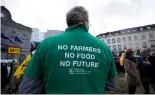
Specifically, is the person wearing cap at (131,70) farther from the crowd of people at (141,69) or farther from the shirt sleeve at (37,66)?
the shirt sleeve at (37,66)

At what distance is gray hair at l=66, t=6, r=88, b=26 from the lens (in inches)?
69.1

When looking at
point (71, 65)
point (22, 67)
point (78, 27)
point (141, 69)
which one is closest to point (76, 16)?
point (78, 27)

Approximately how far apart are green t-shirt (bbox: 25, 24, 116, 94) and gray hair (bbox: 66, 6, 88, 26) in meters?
0.09

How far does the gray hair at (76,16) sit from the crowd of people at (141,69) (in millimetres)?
4294

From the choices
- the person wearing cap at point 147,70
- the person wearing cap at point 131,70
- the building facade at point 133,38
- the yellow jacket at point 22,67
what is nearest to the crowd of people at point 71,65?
the yellow jacket at point 22,67

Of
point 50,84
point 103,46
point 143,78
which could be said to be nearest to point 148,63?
point 143,78

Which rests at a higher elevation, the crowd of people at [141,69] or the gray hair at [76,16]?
the gray hair at [76,16]

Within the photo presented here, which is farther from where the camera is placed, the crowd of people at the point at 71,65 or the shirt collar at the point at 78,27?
the shirt collar at the point at 78,27

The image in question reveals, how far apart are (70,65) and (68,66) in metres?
0.02

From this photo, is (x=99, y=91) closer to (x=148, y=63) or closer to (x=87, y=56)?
(x=87, y=56)

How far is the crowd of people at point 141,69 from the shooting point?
18.4 ft

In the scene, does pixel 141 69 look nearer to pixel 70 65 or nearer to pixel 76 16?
pixel 76 16

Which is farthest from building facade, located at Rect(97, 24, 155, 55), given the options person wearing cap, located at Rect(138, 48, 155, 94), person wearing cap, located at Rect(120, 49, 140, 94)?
person wearing cap, located at Rect(138, 48, 155, 94)

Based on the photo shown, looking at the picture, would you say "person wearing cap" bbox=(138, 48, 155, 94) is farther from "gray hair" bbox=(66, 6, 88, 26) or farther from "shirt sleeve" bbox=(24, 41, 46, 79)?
"shirt sleeve" bbox=(24, 41, 46, 79)
